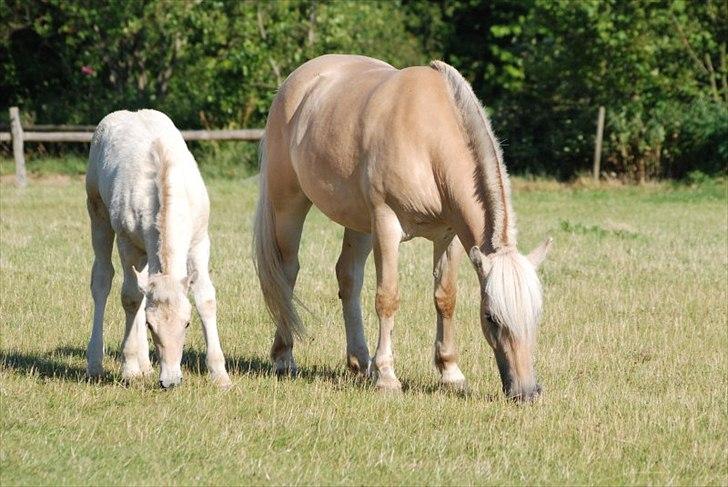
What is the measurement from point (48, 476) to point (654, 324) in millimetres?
5627

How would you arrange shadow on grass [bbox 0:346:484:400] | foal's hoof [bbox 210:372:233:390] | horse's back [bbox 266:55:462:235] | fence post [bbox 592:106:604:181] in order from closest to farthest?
horse's back [bbox 266:55:462:235]
foal's hoof [bbox 210:372:233:390]
shadow on grass [bbox 0:346:484:400]
fence post [bbox 592:106:604:181]

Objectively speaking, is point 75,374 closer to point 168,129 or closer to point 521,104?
point 168,129

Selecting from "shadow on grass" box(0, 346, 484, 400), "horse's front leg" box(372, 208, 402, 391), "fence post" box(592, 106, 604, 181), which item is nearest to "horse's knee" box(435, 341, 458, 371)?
"shadow on grass" box(0, 346, 484, 400)

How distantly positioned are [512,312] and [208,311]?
1.96 meters

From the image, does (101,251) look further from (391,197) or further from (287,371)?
(391,197)

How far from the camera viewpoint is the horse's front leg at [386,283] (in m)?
7.03

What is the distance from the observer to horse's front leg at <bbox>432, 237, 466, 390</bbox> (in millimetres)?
7352

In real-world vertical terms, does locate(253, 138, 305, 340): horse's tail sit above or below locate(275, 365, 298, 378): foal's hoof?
above

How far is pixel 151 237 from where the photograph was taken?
6.95 meters

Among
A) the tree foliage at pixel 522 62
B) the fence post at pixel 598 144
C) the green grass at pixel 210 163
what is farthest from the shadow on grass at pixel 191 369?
the fence post at pixel 598 144

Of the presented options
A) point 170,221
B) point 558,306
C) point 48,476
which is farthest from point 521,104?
point 48,476

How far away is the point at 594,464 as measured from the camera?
217 inches

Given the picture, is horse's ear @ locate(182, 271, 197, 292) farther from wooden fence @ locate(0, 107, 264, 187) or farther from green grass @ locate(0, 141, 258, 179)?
green grass @ locate(0, 141, 258, 179)

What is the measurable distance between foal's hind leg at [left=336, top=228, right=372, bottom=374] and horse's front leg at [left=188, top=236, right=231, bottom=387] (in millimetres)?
1030
